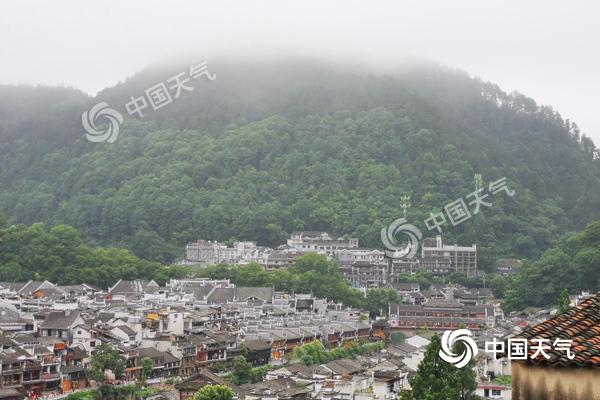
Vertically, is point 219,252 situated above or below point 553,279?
above

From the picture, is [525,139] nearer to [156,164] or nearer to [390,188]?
[390,188]

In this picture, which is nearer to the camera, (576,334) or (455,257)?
(576,334)

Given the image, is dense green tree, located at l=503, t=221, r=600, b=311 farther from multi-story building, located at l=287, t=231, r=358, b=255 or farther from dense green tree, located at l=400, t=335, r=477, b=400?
dense green tree, located at l=400, t=335, r=477, b=400

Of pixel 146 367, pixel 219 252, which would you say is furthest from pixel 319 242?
pixel 146 367

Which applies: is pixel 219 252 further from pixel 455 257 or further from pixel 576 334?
pixel 576 334

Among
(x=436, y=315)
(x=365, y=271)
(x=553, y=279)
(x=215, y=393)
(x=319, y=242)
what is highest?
(x=319, y=242)

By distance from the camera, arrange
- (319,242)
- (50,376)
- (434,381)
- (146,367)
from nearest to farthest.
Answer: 1. (434,381)
2. (50,376)
3. (146,367)
4. (319,242)
